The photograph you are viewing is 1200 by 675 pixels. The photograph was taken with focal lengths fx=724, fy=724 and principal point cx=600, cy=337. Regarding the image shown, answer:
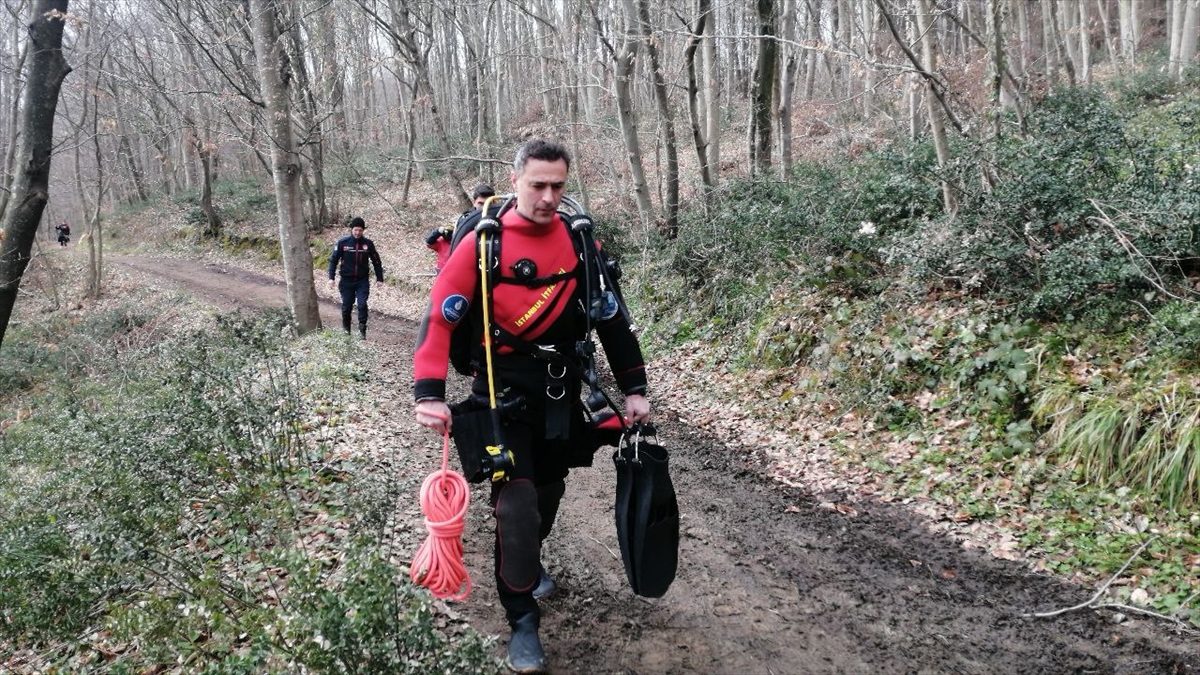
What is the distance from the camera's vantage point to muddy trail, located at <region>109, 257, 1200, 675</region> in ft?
11.9

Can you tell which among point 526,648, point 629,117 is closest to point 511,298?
point 526,648

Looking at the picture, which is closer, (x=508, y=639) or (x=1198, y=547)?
(x=508, y=639)

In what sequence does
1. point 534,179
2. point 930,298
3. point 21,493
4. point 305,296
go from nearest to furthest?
1. point 534,179
2. point 21,493
3. point 930,298
4. point 305,296

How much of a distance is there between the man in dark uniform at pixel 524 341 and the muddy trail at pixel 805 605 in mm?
A: 493

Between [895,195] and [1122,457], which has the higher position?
[895,195]

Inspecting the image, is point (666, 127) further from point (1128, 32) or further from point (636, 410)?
point (1128, 32)

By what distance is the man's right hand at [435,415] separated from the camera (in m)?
3.30

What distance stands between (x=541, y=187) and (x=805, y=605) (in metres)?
2.83

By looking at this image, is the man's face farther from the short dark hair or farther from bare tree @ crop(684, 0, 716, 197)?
bare tree @ crop(684, 0, 716, 197)

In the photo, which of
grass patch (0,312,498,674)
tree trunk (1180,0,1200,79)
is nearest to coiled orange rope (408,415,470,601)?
grass patch (0,312,498,674)

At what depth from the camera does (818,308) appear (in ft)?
28.6

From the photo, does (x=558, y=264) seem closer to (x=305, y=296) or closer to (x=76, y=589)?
(x=76, y=589)

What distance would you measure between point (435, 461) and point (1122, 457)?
5674 millimetres

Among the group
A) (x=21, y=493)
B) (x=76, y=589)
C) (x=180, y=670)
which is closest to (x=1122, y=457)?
(x=180, y=670)
